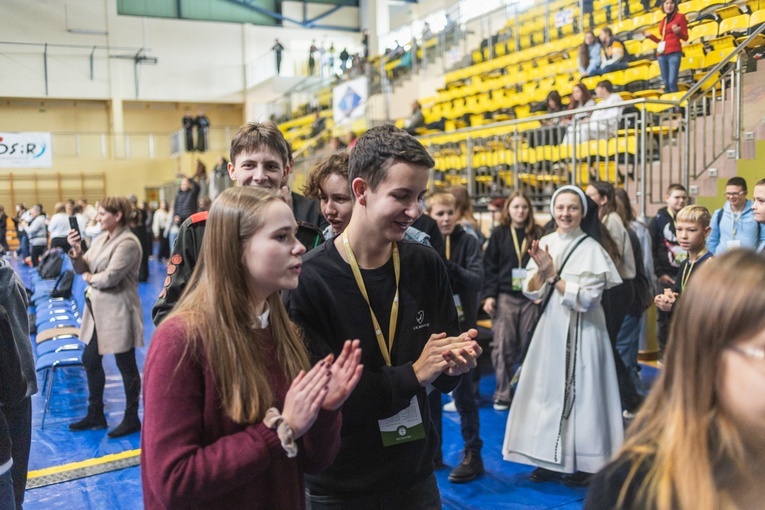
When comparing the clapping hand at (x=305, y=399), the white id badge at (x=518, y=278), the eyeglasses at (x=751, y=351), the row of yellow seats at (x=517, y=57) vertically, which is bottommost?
the white id badge at (x=518, y=278)

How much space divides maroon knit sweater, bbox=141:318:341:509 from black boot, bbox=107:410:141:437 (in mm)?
3562

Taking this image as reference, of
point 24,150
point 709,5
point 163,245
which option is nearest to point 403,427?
point 24,150

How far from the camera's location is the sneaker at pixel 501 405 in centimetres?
504

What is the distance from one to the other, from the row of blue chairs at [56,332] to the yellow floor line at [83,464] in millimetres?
923

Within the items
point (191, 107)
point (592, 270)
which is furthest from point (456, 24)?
point (592, 270)

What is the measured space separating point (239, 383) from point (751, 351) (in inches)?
37.6

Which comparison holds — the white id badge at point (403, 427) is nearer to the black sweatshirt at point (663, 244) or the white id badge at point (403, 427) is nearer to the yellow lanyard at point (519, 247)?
the yellow lanyard at point (519, 247)

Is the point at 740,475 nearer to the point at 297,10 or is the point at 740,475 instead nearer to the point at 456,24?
the point at 456,24

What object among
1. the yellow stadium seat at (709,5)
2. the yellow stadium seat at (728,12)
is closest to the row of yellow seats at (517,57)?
the yellow stadium seat at (709,5)

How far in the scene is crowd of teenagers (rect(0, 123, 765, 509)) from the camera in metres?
0.98

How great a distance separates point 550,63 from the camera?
1225 cm

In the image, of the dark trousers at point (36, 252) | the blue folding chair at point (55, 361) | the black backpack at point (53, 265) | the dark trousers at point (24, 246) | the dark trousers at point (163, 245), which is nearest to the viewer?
the blue folding chair at point (55, 361)

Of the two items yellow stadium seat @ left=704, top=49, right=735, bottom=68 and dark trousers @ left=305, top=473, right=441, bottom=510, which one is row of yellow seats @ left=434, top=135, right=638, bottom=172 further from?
dark trousers @ left=305, top=473, right=441, bottom=510

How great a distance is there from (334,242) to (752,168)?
6.02 meters
